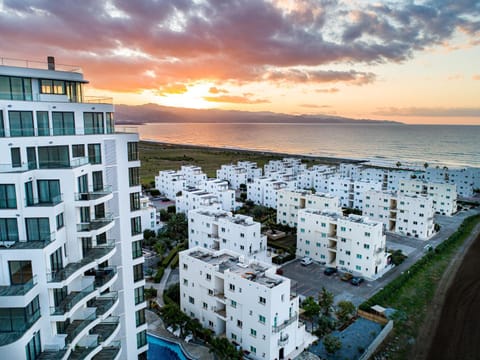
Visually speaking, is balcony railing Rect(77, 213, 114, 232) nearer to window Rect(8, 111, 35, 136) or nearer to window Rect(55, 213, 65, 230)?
window Rect(55, 213, 65, 230)

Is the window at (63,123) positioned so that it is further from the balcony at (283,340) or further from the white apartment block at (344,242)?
the white apartment block at (344,242)

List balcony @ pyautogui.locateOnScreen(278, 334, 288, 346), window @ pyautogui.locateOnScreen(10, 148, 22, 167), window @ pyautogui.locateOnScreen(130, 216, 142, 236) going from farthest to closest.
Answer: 1. balcony @ pyautogui.locateOnScreen(278, 334, 288, 346)
2. window @ pyautogui.locateOnScreen(130, 216, 142, 236)
3. window @ pyautogui.locateOnScreen(10, 148, 22, 167)

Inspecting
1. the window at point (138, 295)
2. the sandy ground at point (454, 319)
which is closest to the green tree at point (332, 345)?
the sandy ground at point (454, 319)

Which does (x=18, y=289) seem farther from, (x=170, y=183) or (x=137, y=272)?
(x=170, y=183)

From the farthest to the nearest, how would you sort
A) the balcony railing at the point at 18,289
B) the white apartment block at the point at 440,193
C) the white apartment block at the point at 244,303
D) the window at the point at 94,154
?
the white apartment block at the point at 440,193, the white apartment block at the point at 244,303, the window at the point at 94,154, the balcony railing at the point at 18,289

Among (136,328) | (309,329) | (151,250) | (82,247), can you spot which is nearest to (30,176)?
(82,247)

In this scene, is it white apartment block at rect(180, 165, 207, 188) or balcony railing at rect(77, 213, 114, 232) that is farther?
white apartment block at rect(180, 165, 207, 188)

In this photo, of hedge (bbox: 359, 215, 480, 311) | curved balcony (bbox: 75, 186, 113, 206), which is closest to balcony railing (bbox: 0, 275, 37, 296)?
curved balcony (bbox: 75, 186, 113, 206)

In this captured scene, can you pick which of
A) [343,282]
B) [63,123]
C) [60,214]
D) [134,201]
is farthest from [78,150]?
[343,282]
